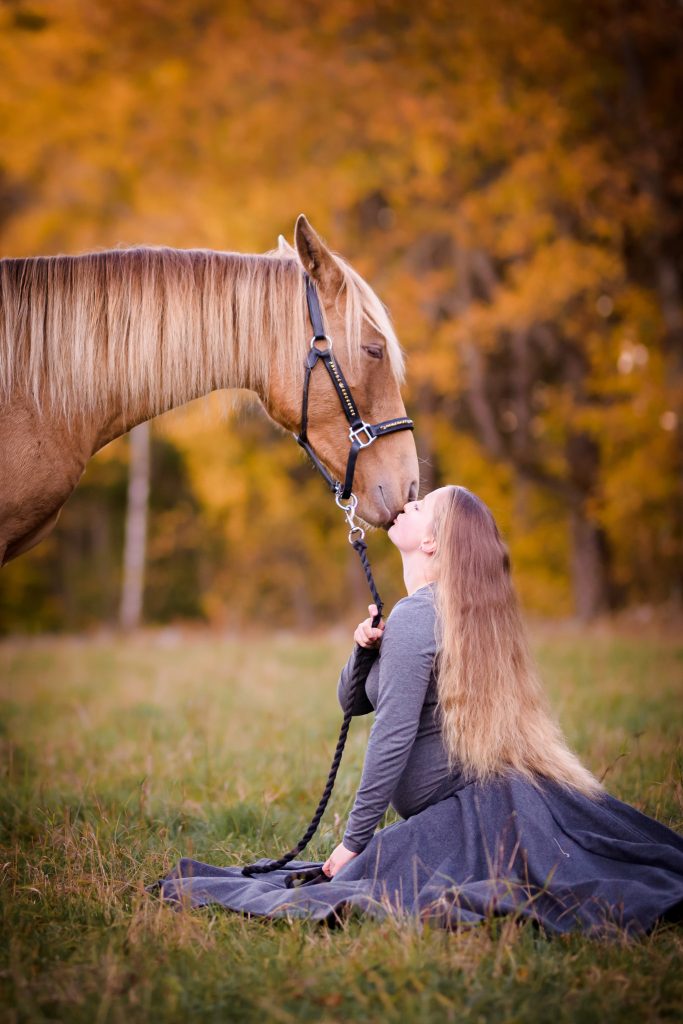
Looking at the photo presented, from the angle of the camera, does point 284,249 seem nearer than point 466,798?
No

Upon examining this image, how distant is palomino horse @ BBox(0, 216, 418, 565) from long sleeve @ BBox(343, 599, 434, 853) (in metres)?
0.62

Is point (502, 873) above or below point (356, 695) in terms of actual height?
below

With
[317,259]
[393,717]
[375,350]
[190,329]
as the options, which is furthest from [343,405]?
[393,717]

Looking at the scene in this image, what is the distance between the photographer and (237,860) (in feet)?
11.5

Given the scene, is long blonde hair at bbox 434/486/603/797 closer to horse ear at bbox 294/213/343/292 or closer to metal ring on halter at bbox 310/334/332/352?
metal ring on halter at bbox 310/334/332/352

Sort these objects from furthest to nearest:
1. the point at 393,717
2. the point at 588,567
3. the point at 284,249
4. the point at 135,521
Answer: the point at 135,521
the point at 588,567
the point at 284,249
the point at 393,717

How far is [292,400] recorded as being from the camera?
363 cm

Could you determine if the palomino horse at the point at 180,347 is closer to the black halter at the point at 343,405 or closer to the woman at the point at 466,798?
the black halter at the point at 343,405

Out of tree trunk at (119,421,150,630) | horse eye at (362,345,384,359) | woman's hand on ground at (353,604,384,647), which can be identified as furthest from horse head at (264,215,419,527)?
tree trunk at (119,421,150,630)

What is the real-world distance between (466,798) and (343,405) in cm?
159

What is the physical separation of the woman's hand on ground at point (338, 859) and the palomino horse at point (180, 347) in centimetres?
126

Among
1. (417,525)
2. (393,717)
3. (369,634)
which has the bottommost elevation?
(393,717)

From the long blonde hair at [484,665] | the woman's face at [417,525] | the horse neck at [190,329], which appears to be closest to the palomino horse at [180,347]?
the horse neck at [190,329]

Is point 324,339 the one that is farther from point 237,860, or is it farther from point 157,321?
point 237,860
